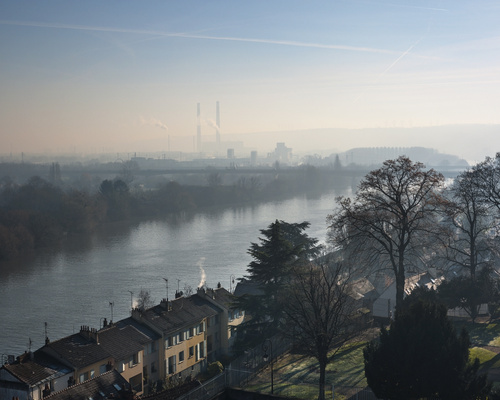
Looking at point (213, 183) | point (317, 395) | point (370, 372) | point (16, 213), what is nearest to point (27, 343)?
point (317, 395)

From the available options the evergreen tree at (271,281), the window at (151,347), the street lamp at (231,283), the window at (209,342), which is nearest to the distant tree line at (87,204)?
the street lamp at (231,283)

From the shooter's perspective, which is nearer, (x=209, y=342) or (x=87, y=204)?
(x=209, y=342)

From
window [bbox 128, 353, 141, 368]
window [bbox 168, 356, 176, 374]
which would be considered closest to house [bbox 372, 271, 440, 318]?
window [bbox 168, 356, 176, 374]

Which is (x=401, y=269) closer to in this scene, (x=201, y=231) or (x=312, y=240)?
(x=312, y=240)

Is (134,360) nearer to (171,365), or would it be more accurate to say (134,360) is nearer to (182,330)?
(171,365)

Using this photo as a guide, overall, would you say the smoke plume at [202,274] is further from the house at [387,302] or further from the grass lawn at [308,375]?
the grass lawn at [308,375]

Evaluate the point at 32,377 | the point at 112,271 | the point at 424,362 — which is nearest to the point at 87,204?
the point at 112,271
